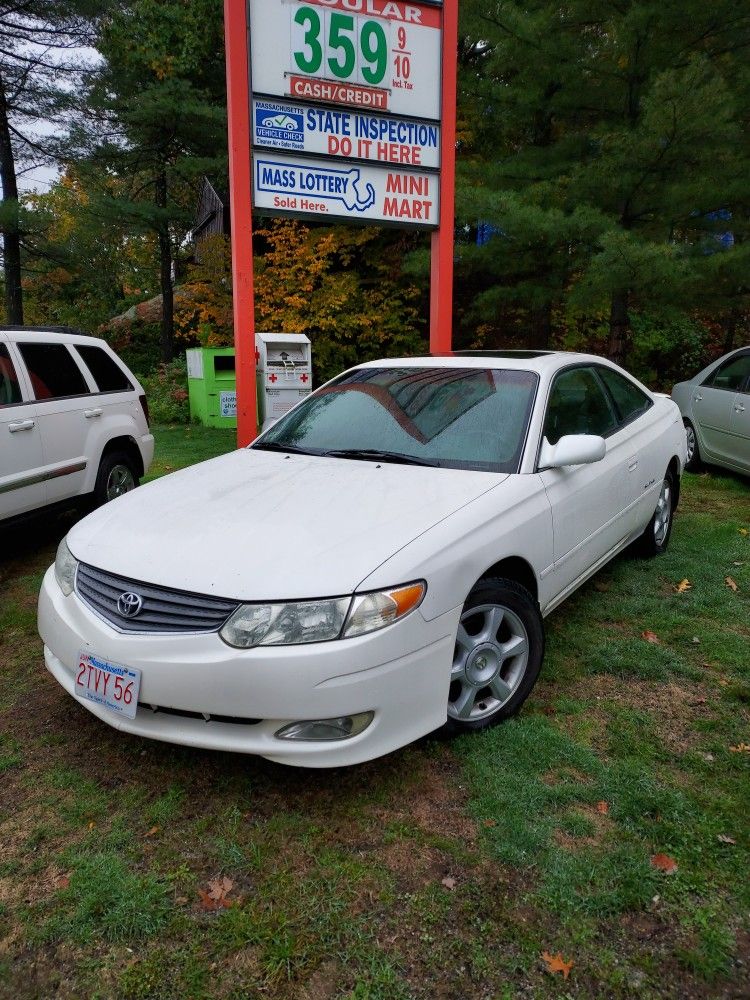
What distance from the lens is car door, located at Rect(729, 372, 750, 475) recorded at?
22.4ft

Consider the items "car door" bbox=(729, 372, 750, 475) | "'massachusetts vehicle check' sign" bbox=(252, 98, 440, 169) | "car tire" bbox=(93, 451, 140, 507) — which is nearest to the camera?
"car tire" bbox=(93, 451, 140, 507)

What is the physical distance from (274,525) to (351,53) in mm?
5103

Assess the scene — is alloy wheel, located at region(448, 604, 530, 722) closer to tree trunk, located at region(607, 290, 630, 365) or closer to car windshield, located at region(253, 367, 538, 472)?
car windshield, located at region(253, 367, 538, 472)

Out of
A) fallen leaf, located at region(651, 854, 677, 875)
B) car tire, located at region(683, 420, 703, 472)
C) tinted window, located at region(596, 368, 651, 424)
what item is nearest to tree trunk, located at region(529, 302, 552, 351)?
car tire, located at region(683, 420, 703, 472)

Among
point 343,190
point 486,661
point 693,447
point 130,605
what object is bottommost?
point 486,661

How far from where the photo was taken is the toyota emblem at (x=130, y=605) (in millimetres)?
2512

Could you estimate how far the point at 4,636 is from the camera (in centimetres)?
401

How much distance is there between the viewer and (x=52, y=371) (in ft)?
17.5

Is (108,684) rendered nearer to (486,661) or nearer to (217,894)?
(217,894)

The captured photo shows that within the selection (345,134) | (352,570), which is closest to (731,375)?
(345,134)

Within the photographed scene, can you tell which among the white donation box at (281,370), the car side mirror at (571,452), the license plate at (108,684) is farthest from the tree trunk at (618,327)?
the license plate at (108,684)

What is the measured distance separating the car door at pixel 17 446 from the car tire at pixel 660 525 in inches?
159

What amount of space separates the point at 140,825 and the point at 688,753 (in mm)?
1993

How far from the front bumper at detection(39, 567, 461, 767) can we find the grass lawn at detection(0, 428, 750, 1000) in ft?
0.90
